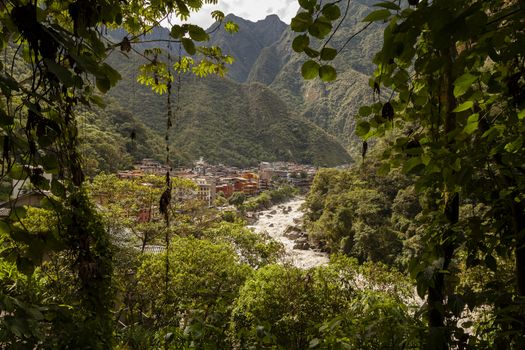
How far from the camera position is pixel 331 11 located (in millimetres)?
721

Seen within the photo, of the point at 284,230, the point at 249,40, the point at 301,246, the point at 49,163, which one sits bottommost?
the point at 301,246

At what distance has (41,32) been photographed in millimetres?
647

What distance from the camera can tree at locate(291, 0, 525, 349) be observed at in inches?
25.2

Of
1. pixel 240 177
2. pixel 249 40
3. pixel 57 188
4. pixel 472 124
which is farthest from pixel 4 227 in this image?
pixel 249 40

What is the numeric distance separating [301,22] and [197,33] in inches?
15.8

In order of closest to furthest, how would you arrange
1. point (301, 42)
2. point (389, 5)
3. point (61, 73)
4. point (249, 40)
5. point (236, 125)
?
point (61, 73), point (389, 5), point (301, 42), point (236, 125), point (249, 40)

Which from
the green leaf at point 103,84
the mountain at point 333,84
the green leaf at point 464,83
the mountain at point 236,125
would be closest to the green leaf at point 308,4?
the green leaf at point 464,83

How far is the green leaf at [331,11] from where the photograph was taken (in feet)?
2.34

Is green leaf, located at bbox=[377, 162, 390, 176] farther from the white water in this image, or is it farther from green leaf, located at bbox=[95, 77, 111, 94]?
the white water

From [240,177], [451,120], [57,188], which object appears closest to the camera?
[57,188]

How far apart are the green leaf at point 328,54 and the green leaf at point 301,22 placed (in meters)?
0.08

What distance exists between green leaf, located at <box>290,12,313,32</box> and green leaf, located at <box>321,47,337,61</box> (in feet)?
0.27

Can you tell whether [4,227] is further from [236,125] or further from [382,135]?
[236,125]

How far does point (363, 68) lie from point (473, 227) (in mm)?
108173
